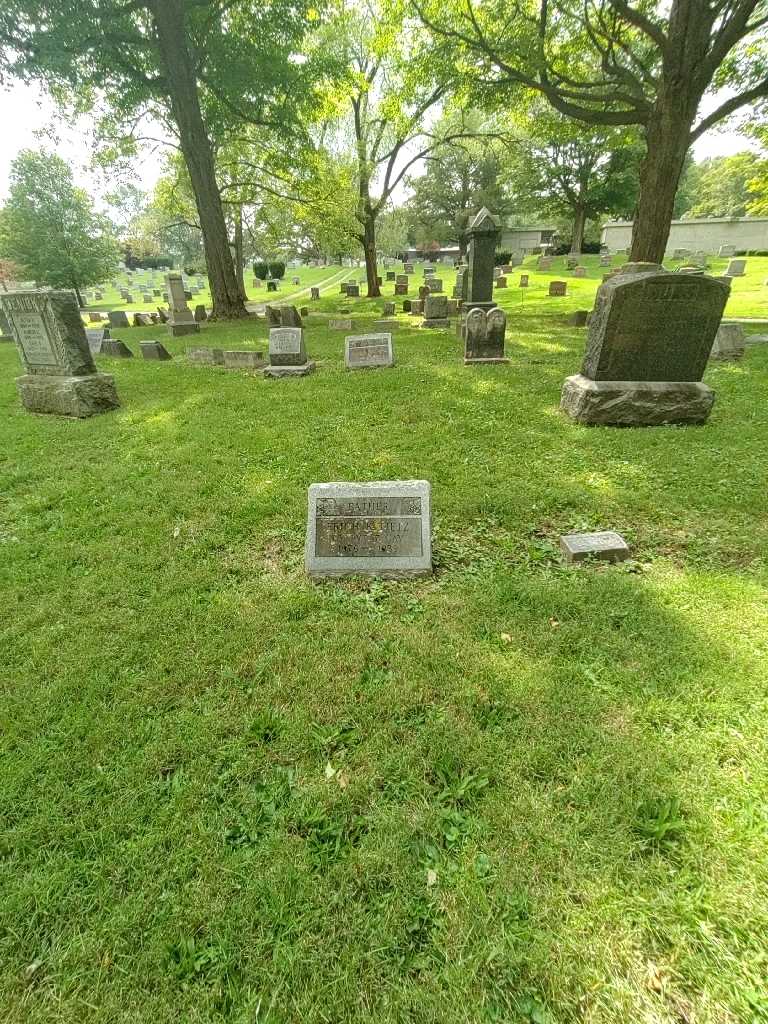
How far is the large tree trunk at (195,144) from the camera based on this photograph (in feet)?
43.1

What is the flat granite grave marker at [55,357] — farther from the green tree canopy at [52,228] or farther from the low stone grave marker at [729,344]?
the green tree canopy at [52,228]

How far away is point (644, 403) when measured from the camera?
5641mm

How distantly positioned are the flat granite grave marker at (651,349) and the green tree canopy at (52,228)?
3287 centimetres

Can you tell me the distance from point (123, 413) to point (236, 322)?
11758mm

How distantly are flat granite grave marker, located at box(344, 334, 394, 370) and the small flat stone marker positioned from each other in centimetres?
715

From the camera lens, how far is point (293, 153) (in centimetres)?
1769

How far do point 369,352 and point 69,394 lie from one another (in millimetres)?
5543

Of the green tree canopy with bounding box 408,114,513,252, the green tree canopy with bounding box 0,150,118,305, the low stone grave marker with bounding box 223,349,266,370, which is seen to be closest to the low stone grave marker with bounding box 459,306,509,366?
the low stone grave marker with bounding box 223,349,266,370

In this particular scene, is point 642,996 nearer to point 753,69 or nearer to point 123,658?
point 123,658

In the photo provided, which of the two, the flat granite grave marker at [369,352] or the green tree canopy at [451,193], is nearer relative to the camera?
the flat granite grave marker at [369,352]

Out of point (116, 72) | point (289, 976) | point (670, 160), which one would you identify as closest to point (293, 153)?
point (116, 72)

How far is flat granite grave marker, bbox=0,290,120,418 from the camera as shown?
22.3 ft

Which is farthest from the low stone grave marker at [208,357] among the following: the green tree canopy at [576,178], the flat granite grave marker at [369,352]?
the green tree canopy at [576,178]

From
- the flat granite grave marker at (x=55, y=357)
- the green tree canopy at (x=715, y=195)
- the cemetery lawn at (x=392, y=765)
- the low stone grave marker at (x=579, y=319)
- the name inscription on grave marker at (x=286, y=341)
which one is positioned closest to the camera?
the cemetery lawn at (x=392, y=765)
